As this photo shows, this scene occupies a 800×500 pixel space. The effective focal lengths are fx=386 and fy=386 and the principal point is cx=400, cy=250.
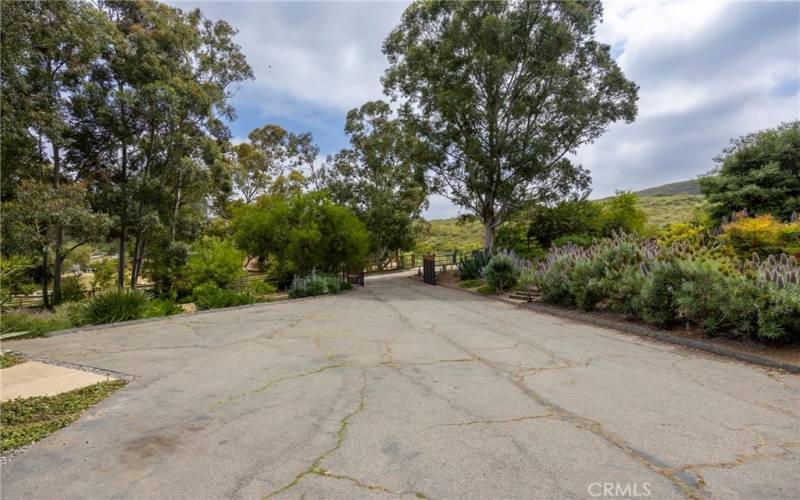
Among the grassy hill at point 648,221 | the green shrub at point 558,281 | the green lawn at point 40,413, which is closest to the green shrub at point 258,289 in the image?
the green shrub at point 558,281

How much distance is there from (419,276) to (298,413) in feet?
70.2

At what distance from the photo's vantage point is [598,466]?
2.69 meters

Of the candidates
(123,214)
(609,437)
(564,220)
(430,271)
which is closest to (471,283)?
(430,271)

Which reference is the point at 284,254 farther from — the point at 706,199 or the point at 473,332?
the point at 706,199

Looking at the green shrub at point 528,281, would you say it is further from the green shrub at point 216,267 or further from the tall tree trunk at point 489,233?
the green shrub at point 216,267

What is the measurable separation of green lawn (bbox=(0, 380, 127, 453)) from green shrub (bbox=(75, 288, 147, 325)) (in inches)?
207

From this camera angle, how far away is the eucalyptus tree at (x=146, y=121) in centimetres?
1421

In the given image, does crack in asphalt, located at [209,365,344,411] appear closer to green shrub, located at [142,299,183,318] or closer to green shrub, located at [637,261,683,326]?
green shrub, located at [637,261,683,326]

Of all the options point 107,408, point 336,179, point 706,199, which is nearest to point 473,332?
point 107,408

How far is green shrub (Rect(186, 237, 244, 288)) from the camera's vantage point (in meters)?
15.2

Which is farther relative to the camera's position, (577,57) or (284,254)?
(577,57)

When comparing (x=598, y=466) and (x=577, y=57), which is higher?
(x=577, y=57)

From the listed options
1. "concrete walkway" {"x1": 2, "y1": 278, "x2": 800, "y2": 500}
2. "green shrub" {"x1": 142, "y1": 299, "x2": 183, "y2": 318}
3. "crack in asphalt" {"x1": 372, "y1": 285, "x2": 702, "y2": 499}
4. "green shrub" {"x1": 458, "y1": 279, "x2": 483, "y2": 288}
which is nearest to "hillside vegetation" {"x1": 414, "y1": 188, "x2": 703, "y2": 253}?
"green shrub" {"x1": 458, "y1": 279, "x2": 483, "y2": 288}
